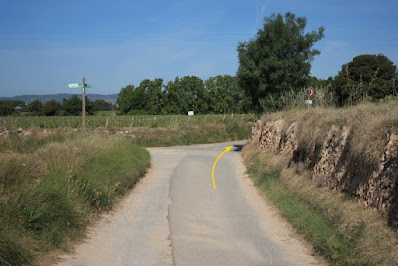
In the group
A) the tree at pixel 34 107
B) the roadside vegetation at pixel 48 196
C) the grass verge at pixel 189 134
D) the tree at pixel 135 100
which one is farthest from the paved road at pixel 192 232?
the tree at pixel 135 100

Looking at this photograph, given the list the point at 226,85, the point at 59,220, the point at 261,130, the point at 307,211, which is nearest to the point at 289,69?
the point at 261,130

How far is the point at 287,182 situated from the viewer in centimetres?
1111

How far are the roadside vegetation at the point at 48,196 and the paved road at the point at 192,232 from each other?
1.42 ft

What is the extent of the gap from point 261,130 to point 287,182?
902 cm

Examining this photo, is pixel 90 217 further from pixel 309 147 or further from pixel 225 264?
pixel 309 147

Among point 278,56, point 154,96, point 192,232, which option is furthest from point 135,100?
point 192,232

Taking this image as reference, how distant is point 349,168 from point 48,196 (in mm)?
6002

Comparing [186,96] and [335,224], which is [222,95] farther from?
[335,224]

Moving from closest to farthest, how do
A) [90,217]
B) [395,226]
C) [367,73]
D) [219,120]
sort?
[395,226] < [90,217] < [367,73] < [219,120]

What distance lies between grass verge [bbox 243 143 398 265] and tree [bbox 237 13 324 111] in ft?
42.2

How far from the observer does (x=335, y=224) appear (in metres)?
6.89

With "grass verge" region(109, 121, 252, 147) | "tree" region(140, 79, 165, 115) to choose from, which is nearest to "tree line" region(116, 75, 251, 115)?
"tree" region(140, 79, 165, 115)

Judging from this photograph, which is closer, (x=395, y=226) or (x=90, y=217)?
(x=395, y=226)

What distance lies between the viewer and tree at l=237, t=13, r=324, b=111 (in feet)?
Result: 74.3
